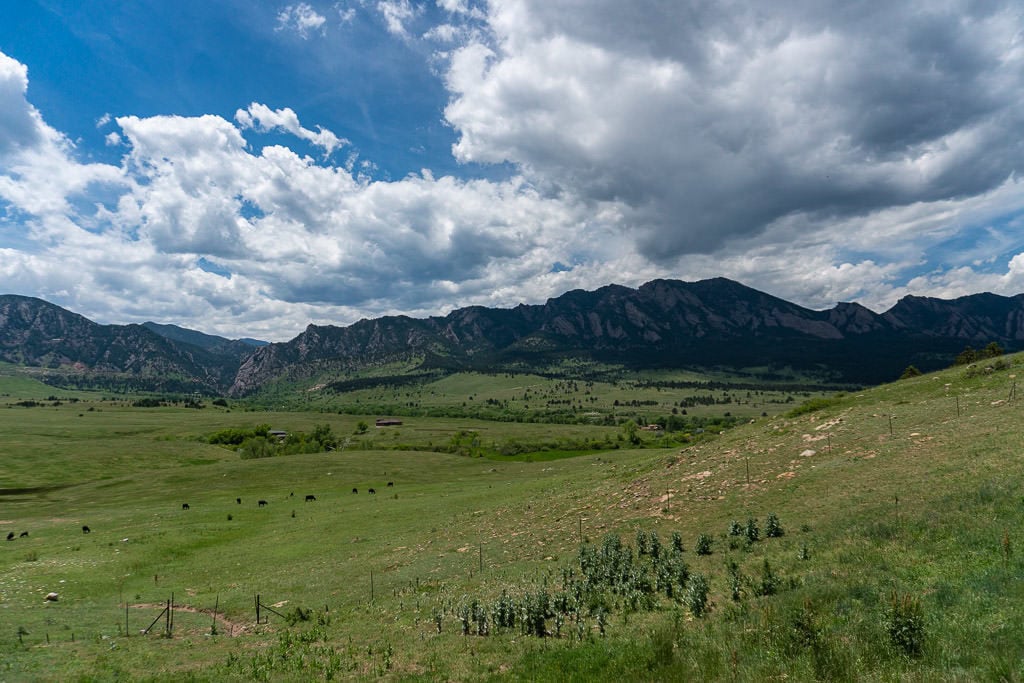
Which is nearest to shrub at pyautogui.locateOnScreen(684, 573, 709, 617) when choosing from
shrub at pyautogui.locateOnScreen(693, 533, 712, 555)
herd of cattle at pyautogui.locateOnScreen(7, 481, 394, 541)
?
shrub at pyautogui.locateOnScreen(693, 533, 712, 555)

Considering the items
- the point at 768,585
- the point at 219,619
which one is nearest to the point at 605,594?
the point at 768,585

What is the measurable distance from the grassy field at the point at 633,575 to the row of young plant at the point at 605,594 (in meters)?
0.15

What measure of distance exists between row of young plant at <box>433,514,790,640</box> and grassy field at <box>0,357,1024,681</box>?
15cm

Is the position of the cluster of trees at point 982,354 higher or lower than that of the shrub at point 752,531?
higher

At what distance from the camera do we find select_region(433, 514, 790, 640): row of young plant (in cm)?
1817

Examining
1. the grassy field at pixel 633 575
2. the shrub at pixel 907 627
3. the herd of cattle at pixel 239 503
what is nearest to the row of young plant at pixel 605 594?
the grassy field at pixel 633 575

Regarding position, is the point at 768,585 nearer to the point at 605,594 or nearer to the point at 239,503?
the point at 605,594

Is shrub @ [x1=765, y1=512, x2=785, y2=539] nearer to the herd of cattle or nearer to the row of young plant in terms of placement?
the row of young plant

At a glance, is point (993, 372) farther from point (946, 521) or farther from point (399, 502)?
point (399, 502)

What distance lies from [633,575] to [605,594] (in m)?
1.84

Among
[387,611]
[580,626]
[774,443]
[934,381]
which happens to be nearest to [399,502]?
[387,611]

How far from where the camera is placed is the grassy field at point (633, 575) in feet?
44.7

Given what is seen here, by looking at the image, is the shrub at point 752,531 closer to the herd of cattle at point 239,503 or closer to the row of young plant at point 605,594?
the row of young plant at point 605,594

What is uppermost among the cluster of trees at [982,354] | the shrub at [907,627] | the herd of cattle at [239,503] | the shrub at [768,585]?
the cluster of trees at [982,354]
